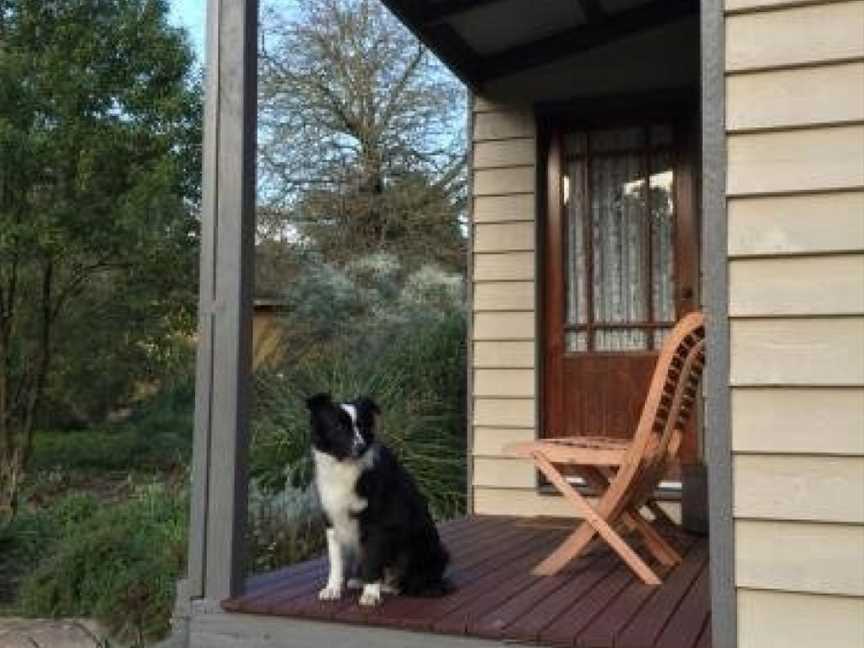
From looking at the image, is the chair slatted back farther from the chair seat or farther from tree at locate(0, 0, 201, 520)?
tree at locate(0, 0, 201, 520)

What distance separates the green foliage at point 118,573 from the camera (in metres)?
5.41

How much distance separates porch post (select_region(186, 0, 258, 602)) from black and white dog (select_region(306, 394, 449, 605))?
29cm

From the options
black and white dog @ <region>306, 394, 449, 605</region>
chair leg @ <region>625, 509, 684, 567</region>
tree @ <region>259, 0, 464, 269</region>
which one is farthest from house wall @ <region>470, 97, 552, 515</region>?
tree @ <region>259, 0, 464, 269</region>

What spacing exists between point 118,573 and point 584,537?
3079 millimetres

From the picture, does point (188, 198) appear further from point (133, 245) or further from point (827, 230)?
point (827, 230)

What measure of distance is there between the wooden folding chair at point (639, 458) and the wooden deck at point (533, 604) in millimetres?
116

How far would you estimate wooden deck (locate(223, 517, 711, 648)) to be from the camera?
2.93 metres

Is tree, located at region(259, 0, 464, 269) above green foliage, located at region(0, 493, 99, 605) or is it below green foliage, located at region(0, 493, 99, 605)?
above

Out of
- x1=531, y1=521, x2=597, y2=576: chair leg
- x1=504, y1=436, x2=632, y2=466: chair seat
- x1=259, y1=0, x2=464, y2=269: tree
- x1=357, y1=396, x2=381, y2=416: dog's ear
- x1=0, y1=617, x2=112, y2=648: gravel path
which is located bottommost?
x1=0, y1=617, x2=112, y2=648: gravel path

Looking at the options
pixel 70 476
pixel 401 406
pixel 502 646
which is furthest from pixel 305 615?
pixel 70 476

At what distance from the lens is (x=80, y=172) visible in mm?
8977

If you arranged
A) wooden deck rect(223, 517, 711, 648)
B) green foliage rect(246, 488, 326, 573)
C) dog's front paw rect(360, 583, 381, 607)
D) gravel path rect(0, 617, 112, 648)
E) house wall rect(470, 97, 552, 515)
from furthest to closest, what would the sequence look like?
green foliage rect(246, 488, 326, 573)
house wall rect(470, 97, 552, 515)
gravel path rect(0, 617, 112, 648)
dog's front paw rect(360, 583, 381, 607)
wooden deck rect(223, 517, 711, 648)

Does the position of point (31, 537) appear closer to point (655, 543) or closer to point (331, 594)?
point (331, 594)

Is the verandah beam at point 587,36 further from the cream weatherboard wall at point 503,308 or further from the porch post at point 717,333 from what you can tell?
the porch post at point 717,333
